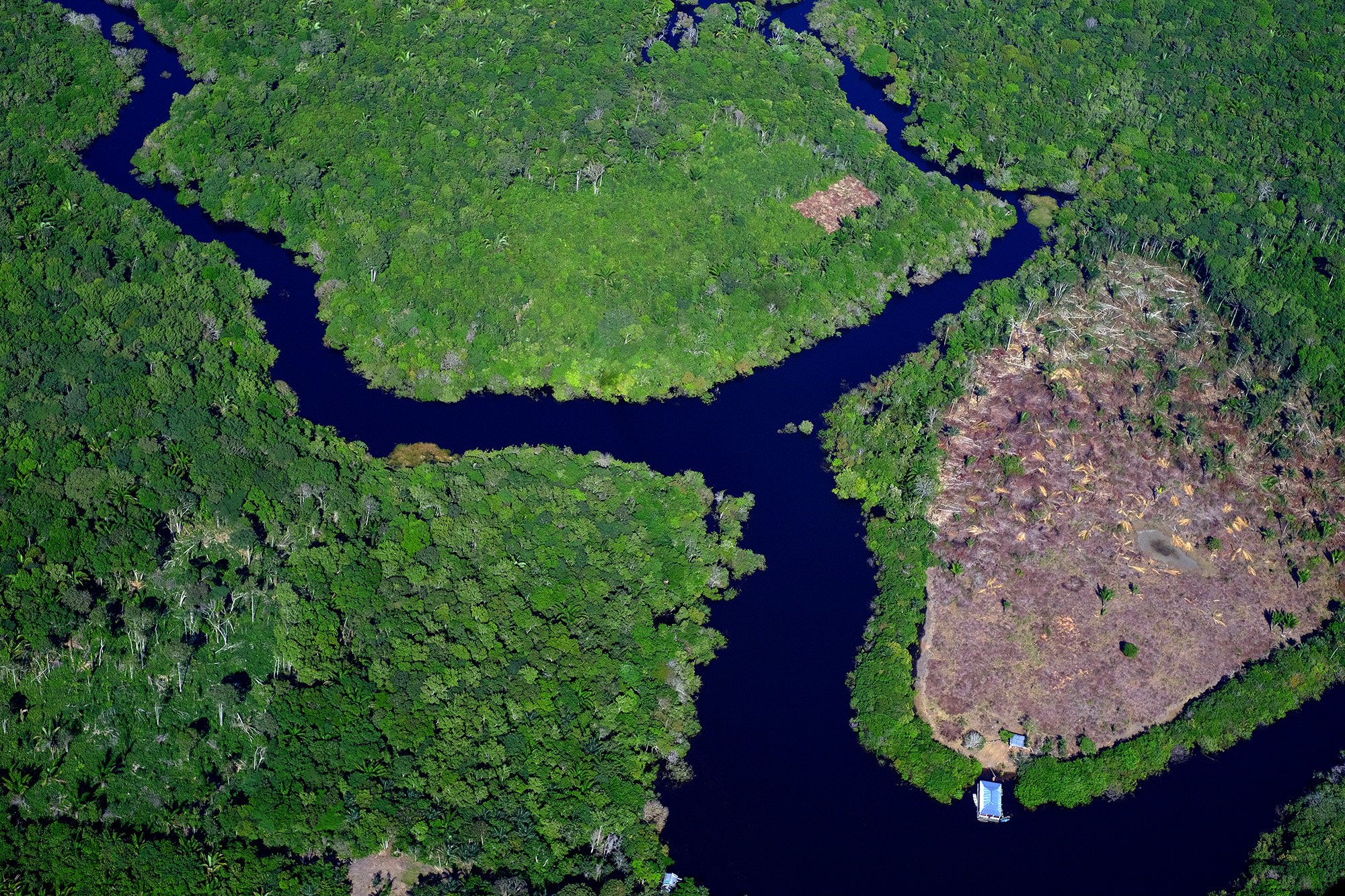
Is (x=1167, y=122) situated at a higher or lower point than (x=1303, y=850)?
higher

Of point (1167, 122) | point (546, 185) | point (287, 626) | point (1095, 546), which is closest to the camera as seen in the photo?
point (287, 626)

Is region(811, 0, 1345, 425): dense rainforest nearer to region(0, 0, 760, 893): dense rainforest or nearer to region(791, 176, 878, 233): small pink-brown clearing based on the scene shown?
region(791, 176, 878, 233): small pink-brown clearing

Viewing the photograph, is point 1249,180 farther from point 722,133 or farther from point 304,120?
point 304,120

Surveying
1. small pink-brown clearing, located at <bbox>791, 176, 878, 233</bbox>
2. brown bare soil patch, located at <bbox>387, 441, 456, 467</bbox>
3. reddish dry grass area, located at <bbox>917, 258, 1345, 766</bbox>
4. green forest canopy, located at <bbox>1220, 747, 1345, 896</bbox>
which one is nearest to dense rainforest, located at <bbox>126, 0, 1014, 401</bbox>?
small pink-brown clearing, located at <bbox>791, 176, 878, 233</bbox>

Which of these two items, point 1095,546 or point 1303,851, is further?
point 1095,546

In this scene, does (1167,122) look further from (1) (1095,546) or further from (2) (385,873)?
(2) (385,873)

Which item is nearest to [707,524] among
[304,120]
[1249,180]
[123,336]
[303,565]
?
[303,565]

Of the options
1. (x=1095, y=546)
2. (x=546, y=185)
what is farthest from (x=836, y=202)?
(x=1095, y=546)
